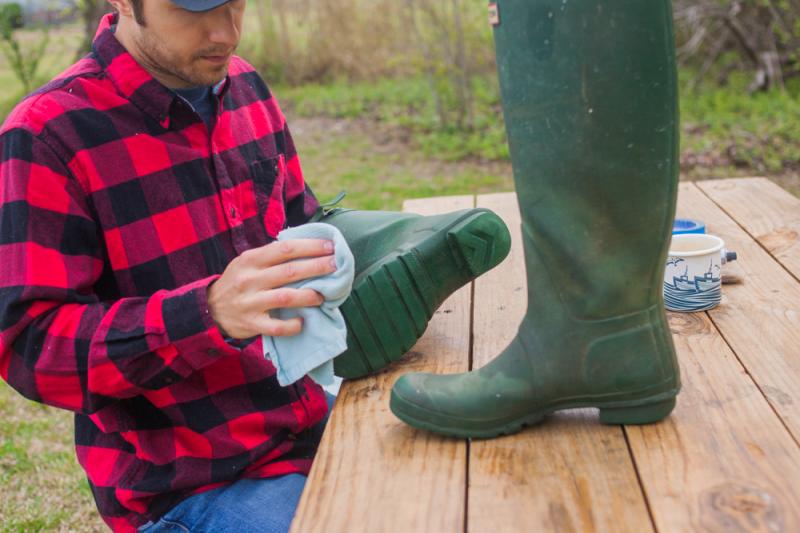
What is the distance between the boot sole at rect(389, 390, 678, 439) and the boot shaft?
136mm

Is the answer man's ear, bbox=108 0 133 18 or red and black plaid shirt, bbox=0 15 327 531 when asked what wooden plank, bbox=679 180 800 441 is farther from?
man's ear, bbox=108 0 133 18

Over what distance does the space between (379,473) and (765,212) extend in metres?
1.53

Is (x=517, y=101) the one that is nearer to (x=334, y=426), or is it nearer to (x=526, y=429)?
(x=526, y=429)

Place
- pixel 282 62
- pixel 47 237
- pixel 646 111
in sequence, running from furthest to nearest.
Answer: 1. pixel 282 62
2. pixel 47 237
3. pixel 646 111

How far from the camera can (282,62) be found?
25.7 feet

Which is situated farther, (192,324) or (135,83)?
(135,83)

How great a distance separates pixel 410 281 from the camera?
1.56 metres

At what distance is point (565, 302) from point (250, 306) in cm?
43

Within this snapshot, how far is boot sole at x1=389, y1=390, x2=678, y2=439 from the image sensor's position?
49.4 inches

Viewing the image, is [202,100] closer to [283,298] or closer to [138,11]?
[138,11]

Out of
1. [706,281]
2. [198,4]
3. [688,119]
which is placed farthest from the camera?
[688,119]

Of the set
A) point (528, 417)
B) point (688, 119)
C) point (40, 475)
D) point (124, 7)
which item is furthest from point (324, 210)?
point (688, 119)

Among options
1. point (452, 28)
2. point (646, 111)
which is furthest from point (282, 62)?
point (646, 111)

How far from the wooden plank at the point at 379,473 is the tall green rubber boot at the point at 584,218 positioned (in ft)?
0.16
